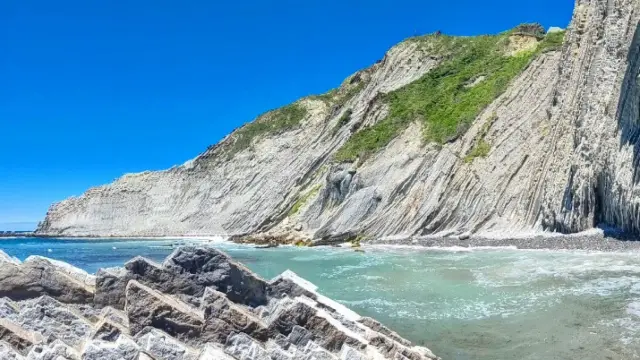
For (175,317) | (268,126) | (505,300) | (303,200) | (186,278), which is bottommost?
(505,300)

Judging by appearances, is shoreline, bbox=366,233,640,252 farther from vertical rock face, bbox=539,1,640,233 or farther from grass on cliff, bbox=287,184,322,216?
grass on cliff, bbox=287,184,322,216

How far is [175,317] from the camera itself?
8.78m

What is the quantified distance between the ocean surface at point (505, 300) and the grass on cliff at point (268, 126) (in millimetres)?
56149

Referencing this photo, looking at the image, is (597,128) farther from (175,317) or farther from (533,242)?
(175,317)

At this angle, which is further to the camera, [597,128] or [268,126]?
[268,126]

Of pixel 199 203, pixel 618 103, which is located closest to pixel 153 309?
pixel 618 103

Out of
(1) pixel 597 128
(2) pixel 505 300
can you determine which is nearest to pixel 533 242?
(1) pixel 597 128

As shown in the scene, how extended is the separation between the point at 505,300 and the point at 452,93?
4097 cm

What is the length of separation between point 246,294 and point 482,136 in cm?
3626

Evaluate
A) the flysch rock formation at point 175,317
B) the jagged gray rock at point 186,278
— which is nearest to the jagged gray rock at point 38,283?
the flysch rock formation at point 175,317

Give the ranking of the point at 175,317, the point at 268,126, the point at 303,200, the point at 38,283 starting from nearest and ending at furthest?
the point at 175,317
the point at 38,283
the point at 303,200
the point at 268,126

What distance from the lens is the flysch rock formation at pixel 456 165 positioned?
94.2 feet

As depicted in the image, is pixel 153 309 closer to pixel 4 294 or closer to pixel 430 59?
pixel 4 294

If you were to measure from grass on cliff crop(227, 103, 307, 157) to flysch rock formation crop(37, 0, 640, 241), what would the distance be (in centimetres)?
56
